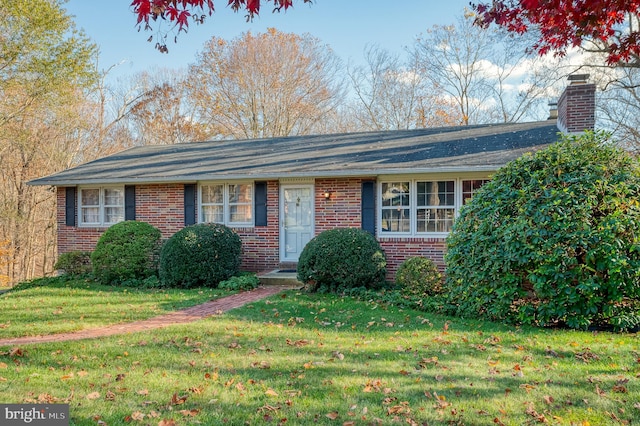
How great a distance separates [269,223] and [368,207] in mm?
2692

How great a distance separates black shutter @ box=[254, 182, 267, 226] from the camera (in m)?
12.0

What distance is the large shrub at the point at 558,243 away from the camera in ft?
21.1

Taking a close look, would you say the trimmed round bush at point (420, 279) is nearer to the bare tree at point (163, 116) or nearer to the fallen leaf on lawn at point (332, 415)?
the fallen leaf on lawn at point (332, 415)

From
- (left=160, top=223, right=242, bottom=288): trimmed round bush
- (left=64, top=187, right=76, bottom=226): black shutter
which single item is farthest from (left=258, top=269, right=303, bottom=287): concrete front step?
(left=64, top=187, right=76, bottom=226): black shutter

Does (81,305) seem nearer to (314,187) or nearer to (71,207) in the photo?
(314,187)

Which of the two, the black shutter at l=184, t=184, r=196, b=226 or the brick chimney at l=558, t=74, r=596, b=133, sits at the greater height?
the brick chimney at l=558, t=74, r=596, b=133

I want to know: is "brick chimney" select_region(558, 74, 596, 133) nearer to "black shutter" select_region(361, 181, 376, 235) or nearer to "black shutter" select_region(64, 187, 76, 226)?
"black shutter" select_region(361, 181, 376, 235)

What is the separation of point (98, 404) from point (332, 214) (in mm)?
8052

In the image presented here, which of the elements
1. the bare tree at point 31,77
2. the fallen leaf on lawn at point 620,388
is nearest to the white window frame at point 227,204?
the bare tree at point 31,77

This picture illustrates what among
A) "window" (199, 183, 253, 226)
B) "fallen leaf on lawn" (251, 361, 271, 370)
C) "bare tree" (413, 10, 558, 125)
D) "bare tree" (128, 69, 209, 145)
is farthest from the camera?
"bare tree" (128, 69, 209, 145)

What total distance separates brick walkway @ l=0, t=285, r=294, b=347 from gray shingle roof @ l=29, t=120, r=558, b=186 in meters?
3.36

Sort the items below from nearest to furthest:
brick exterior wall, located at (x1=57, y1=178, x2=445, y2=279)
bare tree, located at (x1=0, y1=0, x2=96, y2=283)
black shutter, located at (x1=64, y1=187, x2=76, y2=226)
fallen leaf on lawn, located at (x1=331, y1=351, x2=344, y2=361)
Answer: fallen leaf on lawn, located at (x1=331, y1=351, x2=344, y2=361), brick exterior wall, located at (x1=57, y1=178, x2=445, y2=279), black shutter, located at (x1=64, y1=187, x2=76, y2=226), bare tree, located at (x1=0, y1=0, x2=96, y2=283)

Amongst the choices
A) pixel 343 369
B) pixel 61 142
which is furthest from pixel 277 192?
pixel 61 142

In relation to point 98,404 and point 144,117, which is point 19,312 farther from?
point 144,117
